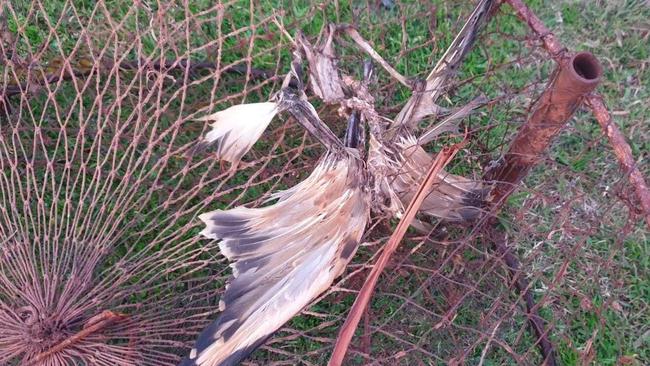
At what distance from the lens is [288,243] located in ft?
3.34

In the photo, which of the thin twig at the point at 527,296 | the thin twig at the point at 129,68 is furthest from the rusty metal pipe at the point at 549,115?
the thin twig at the point at 129,68

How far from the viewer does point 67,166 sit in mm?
1191

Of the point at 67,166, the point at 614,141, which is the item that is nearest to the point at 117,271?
the point at 67,166

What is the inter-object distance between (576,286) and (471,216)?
41cm

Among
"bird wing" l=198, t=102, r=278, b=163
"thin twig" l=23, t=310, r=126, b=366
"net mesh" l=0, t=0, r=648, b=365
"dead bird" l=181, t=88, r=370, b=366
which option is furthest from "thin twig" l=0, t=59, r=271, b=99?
"thin twig" l=23, t=310, r=126, b=366

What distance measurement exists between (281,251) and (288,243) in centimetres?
2

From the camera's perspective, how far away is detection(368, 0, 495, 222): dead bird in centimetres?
104

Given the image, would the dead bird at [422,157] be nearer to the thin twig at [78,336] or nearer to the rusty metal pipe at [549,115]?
the rusty metal pipe at [549,115]

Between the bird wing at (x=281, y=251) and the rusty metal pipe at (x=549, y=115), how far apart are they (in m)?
0.28

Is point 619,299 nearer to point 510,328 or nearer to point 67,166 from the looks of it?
point 510,328

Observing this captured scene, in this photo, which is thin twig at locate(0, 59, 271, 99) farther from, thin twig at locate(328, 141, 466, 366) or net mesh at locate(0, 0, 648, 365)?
thin twig at locate(328, 141, 466, 366)

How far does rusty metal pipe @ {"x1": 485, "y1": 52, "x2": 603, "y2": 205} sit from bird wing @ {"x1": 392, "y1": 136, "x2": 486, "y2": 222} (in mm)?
55

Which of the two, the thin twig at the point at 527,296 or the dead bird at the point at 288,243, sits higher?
the dead bird at the point at 288,243

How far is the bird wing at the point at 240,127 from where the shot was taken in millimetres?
1086
